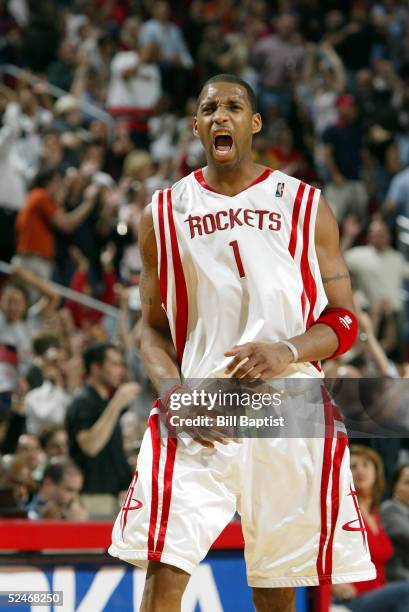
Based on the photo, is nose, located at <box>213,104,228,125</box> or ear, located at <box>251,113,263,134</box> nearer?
nose, located at <box>213,104,228,125</box>

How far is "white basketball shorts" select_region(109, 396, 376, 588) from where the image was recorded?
3.84m

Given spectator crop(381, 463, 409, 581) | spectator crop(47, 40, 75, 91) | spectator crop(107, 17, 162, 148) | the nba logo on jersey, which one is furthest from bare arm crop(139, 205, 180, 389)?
spectator crop(47, 40, 75, 91)

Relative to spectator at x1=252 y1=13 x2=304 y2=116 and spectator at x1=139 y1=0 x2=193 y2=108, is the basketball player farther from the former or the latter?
spectator at x1=252 y1=13 x2=304 y2=116

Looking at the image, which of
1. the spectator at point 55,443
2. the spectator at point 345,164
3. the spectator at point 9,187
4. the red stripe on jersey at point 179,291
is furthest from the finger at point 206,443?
the spectator at point 345,164

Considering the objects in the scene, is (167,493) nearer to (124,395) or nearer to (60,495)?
(60,495)

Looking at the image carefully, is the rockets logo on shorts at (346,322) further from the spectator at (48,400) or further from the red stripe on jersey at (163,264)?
the spectator at (48,400)

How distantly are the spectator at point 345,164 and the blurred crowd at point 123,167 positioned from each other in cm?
2

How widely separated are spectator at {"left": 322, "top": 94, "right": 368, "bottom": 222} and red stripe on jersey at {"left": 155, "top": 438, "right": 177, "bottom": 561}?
9101 millimetres

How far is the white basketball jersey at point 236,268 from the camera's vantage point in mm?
3994

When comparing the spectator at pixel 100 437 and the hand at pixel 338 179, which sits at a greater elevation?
the hand at pixel 338 179

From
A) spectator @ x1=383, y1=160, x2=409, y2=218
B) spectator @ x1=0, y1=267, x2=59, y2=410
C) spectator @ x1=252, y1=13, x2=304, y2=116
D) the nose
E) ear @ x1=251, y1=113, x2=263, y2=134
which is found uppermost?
spectator @ x1=252, y1=13, x2=304, y2=116

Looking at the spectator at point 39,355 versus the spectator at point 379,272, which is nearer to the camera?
the spectator at point 39,355

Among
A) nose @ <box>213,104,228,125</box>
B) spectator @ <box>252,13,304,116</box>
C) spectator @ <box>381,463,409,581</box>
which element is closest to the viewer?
nose @ <box>213,104,228,125</box>

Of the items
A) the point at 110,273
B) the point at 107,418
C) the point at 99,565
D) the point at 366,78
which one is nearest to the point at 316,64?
the point at 366,78
